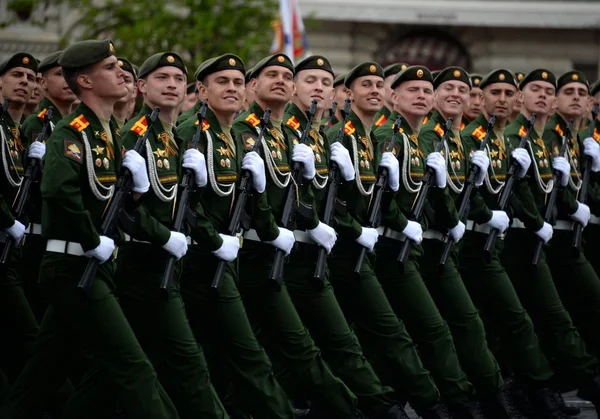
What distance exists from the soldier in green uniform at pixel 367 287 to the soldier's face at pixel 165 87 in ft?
4.02

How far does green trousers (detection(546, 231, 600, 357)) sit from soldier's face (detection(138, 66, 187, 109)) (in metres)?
3.34

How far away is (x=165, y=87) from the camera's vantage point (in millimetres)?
7805

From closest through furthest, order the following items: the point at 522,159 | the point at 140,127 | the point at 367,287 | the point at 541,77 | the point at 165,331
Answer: the point at 165,331
the point at 140,127
the point at 367,287
the point at 522,159
the point at 541,77

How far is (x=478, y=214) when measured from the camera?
31.6ft

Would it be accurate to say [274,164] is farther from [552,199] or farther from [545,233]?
[552,199]

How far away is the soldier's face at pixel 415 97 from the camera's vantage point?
940 cm

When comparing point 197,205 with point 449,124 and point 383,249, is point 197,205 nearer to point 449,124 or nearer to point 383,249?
point 383,249

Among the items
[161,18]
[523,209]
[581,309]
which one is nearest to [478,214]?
[523,209]

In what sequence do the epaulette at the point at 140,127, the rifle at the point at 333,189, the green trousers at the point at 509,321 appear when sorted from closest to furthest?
the epaulette at the point at 140,127 → the rifle at the point at 333,189 → the green trousers at the point at 509,321

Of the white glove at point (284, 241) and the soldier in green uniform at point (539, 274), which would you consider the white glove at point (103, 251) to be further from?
the soldier in green uniform at point (539, 274)

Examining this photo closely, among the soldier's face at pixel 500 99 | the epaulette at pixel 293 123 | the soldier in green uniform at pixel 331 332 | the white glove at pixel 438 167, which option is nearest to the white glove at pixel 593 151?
the soldier's face at pixel 500 99

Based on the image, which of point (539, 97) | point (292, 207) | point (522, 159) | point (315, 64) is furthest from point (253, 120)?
point (539, 97)

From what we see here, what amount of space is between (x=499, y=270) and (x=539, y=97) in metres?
1.47

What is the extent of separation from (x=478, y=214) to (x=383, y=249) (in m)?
0.86
